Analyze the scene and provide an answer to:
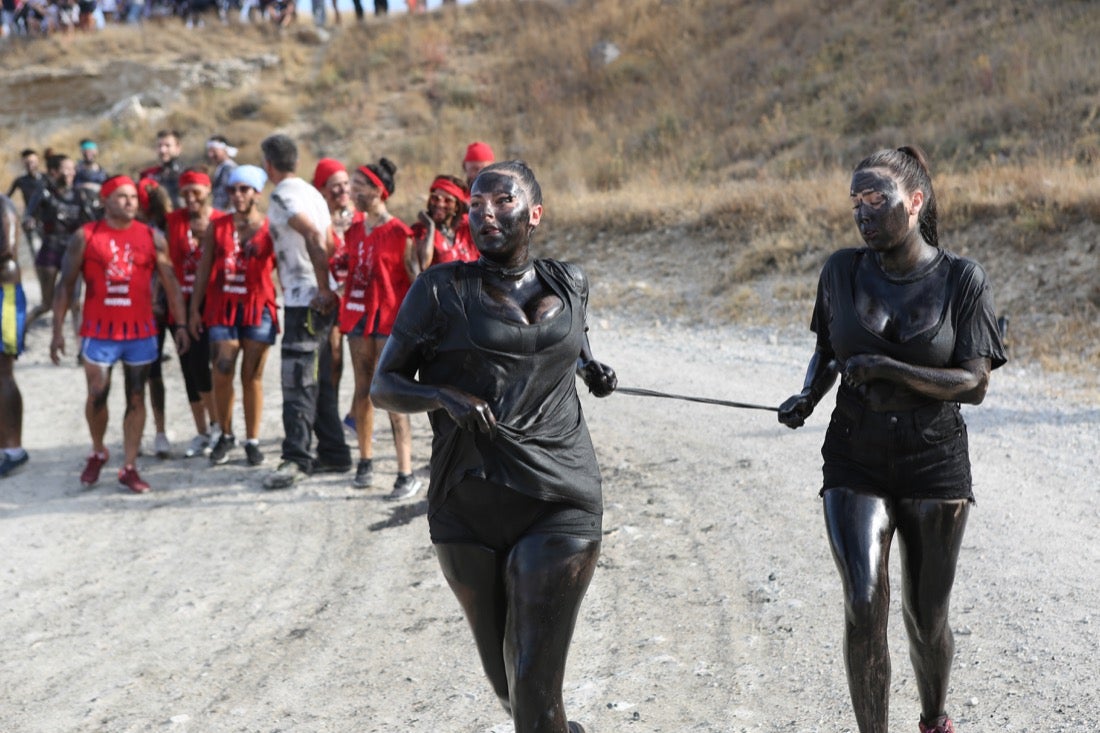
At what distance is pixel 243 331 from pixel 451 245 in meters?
1.78

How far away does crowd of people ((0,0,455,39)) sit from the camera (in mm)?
33875

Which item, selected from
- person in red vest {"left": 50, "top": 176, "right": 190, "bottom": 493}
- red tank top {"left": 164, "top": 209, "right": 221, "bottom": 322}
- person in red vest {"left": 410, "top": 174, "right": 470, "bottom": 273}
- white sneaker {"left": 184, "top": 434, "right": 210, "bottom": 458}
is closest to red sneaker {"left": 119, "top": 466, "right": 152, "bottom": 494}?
person in red vest {"left": 50, "top": 176, "right": 190, "bottom": 493}

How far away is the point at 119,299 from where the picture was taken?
8.65 meters

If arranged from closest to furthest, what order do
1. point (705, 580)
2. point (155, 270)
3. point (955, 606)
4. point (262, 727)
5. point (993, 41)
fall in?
point (262, 727), point (955, 606), point (705, 580), point (155, 270), point (993, 41)

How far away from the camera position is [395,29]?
109 ft

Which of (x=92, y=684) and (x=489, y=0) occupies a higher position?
(x=489, y=0)

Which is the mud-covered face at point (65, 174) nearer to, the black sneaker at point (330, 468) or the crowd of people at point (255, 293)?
the crowd of people at point (255, 293)

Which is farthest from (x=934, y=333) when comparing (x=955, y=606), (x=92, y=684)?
(x=92, y=684)

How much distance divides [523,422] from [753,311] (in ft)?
30.5

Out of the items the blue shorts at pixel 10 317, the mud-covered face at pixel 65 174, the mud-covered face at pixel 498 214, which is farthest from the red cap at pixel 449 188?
the mud-covered face at pixel 65 174

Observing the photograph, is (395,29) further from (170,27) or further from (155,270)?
(155,270)

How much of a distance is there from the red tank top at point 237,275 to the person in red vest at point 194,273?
47cm

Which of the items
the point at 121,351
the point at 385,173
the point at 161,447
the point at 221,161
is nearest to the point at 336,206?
the point at 385,173

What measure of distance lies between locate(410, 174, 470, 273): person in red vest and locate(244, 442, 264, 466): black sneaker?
2.02 meters
